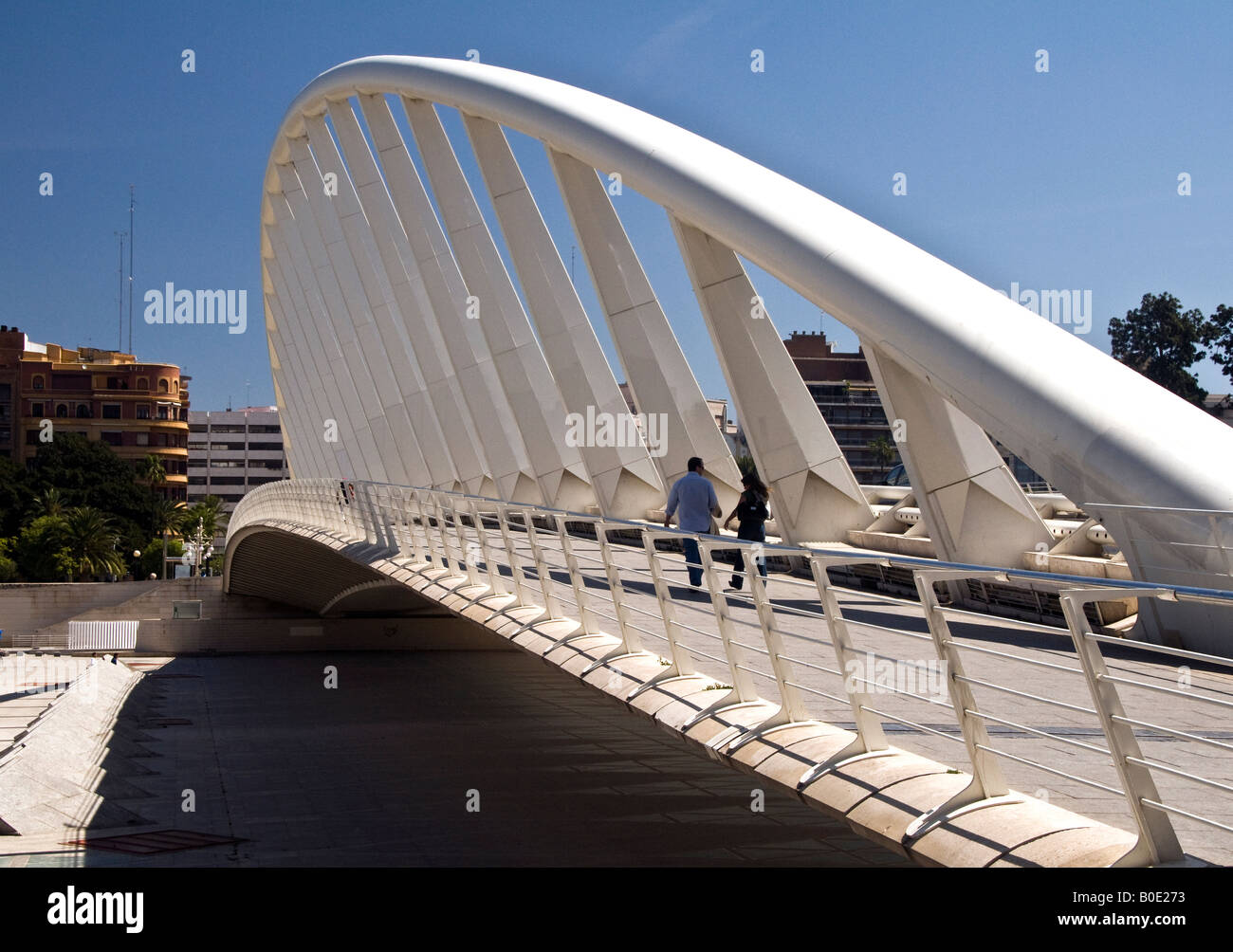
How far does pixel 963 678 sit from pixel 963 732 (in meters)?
0.20

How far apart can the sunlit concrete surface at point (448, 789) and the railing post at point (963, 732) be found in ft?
17.4

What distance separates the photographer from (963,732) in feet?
16.2

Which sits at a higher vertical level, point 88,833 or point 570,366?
point 570,366

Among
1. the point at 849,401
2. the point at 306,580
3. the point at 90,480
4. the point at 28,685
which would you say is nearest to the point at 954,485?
the point at 28,685

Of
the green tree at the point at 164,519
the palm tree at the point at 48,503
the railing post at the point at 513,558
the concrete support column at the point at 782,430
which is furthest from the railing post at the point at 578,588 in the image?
the green tree at the point at 164,519

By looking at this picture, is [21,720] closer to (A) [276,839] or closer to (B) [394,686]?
(B) [394,686]

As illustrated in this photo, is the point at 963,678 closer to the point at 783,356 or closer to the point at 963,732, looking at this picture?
the point at 963,732

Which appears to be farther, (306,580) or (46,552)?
(46,552)

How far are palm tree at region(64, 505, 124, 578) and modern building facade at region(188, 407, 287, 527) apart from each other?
73532 mm

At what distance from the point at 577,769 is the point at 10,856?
7.19 m

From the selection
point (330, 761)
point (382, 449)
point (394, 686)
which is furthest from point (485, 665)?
point (330, 761)

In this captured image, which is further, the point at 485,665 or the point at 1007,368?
the point at 485,665

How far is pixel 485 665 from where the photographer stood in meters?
37.9
